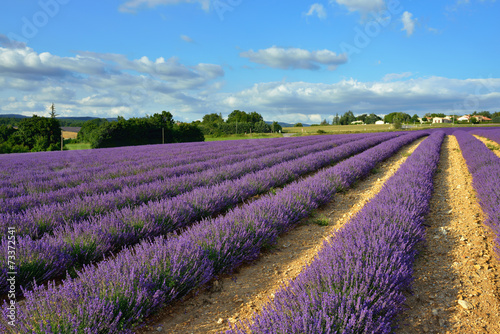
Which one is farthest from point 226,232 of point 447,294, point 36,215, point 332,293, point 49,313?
point 36,215

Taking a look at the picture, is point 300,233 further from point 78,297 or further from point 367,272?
point 78,297

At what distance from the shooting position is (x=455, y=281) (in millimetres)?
2514

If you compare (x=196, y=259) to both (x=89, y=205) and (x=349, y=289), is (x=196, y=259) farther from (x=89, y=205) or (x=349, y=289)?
(x=89, y=205)

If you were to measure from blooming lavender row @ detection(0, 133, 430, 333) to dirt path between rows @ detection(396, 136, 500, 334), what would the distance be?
4.93 feet

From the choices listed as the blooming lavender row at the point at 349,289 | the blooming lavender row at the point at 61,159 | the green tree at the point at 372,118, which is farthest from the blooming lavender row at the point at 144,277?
the green tree at the point at 372,118

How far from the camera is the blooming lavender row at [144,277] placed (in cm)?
159

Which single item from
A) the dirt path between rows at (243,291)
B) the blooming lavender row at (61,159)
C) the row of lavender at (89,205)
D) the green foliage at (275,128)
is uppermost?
the green foliage at (275,128)

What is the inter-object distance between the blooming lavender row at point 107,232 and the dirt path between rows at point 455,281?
105 inches

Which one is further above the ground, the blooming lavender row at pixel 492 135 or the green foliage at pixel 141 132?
the green foliage at pixel 141 132

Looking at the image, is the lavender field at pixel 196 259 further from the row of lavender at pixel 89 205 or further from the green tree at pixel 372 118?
the green tree at pixel 372 118

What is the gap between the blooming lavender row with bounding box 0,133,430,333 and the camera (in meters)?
1.59

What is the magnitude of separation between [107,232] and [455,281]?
3452 millimetres

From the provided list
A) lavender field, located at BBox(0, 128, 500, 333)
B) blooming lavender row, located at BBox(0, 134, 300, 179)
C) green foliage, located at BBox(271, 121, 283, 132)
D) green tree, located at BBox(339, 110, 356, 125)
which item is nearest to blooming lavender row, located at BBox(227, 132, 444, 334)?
lavender field, located at BBox(0, 128, 500, 333)

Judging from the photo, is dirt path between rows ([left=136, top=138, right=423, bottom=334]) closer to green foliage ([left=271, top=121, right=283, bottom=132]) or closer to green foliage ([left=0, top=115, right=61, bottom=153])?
green foliage ([left=0, top=115, right=61, bottom=153])
